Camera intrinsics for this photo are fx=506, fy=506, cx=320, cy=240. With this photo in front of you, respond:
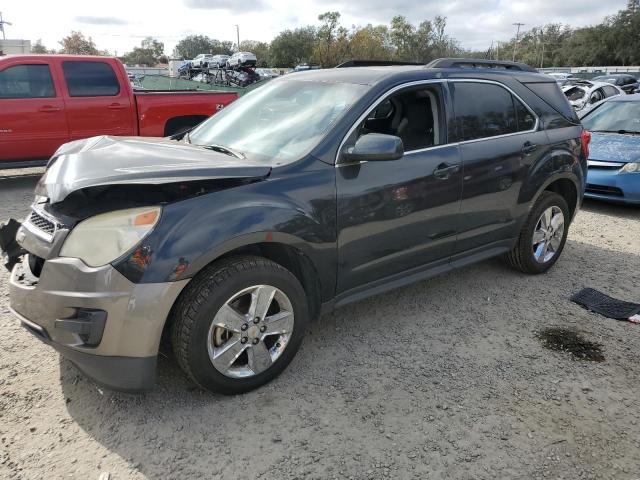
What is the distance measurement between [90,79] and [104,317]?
6727 millimetres

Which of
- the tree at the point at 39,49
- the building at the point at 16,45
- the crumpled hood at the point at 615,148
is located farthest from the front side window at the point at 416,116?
the tree at the point at 39,49

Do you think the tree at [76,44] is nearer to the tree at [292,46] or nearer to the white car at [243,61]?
the tree at [292,46]

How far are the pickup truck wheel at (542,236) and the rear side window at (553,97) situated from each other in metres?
0.75

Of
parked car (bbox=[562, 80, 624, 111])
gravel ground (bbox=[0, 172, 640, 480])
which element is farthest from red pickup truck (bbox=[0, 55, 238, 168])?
parked car (bbox=[562, 80, 624, 111])

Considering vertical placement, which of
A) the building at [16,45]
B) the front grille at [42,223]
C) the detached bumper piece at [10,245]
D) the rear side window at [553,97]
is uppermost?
the building at [16,45]

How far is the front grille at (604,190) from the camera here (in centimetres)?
681

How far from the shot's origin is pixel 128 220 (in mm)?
2426

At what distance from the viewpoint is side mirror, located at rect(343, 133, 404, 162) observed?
2961 millimetres

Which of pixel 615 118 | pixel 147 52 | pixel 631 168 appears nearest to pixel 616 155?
pixel 631 168

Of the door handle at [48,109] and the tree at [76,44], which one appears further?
the tree at [76,44]

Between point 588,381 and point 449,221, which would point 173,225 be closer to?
point 449,221

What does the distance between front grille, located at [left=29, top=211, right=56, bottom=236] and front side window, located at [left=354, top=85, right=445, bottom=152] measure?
2.03m

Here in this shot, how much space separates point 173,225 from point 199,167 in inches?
15.4

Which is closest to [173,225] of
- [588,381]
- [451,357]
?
[451,357]
